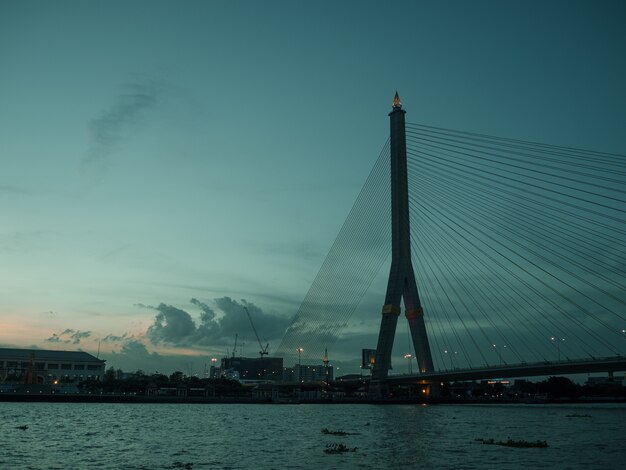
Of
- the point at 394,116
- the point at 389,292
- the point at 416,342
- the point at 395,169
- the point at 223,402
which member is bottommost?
the point at 223,402

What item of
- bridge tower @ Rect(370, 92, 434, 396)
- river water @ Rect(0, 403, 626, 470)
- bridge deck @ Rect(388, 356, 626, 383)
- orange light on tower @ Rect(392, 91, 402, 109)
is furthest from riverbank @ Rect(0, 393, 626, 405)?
river water @ Rect(0, 403, 626, 470)

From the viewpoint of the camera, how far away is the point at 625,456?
3747 centimetres

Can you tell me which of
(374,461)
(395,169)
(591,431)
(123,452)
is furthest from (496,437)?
(395,169)

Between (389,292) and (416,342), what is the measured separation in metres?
14.0

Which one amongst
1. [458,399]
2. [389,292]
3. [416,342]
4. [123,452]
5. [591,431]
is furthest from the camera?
[458,399]

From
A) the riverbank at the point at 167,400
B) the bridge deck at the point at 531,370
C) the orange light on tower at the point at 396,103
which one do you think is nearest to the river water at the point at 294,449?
the bridge deck at the point at 531,370

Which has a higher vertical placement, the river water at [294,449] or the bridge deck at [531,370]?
the bridge deck at [531,370]

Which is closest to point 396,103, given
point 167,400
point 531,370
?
point 531,370

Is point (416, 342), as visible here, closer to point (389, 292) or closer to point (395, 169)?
point (389, 292)

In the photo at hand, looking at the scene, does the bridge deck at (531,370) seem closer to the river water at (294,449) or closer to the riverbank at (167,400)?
the riverbank at (167,400)

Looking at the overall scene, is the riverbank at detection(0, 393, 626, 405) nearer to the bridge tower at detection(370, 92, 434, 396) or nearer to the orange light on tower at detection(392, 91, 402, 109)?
the bridge tower at detection(370, 92, 434, 396)

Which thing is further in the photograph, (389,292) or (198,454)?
(389,292)

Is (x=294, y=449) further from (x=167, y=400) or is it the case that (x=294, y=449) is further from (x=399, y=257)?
(x=167, y=400)

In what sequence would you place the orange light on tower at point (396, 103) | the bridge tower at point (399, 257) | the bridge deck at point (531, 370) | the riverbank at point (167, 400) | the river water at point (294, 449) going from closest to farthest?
1. the river water at point (294, 449)
2. the bridge deck at point (531, 370)
3. the bridge tower at point (399, 257)
4. the orange light on tower at point (396, 103)
5. the riverbank at point (167, 400)
